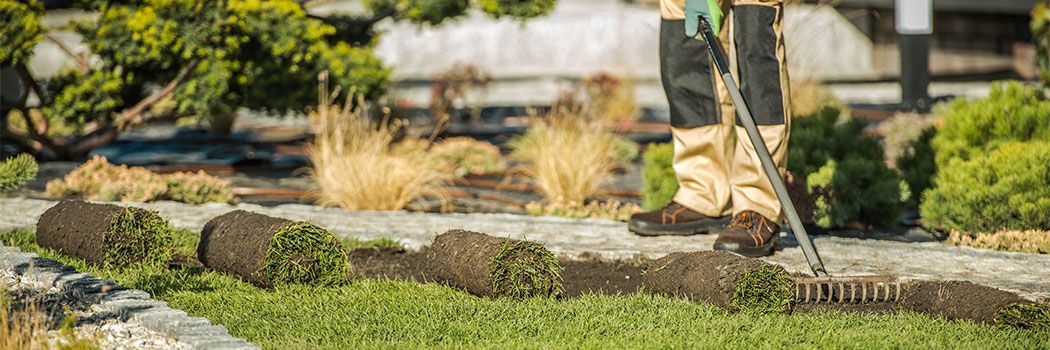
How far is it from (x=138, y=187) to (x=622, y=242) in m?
3.21

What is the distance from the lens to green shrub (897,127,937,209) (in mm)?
5941

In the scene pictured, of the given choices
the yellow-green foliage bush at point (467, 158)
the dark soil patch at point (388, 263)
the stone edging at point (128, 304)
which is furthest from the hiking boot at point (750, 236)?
the yellow-green foliage bush at point (467, 158)

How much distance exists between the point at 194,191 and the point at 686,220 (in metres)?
3.21

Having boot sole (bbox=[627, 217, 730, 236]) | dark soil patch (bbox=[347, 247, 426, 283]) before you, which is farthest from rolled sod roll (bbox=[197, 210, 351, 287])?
boot sole (bbox=[627, 217, 730, 236])

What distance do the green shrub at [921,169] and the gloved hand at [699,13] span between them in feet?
7.64

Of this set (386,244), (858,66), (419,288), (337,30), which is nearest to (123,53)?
(337,30)

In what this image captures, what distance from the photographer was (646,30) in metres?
16.4

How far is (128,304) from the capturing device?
3.39 meters

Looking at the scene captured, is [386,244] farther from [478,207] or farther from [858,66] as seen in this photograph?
[858,66]

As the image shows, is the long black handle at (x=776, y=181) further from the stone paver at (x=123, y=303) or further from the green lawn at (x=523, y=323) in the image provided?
the stone paver at (x=123, y=303)

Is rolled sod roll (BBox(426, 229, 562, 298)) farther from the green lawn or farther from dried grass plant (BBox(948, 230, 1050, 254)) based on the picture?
dried grass plant (BBox(948, 230, 1050, 254))

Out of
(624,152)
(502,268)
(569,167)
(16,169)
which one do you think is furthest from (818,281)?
(624,152)

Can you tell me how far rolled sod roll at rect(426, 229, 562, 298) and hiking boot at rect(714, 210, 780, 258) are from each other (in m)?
0.81

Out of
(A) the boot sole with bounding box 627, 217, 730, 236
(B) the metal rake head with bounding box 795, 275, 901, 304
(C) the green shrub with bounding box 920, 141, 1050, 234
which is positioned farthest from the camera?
(C) the green shrub with bounding box 920, 141, 1050, 234
